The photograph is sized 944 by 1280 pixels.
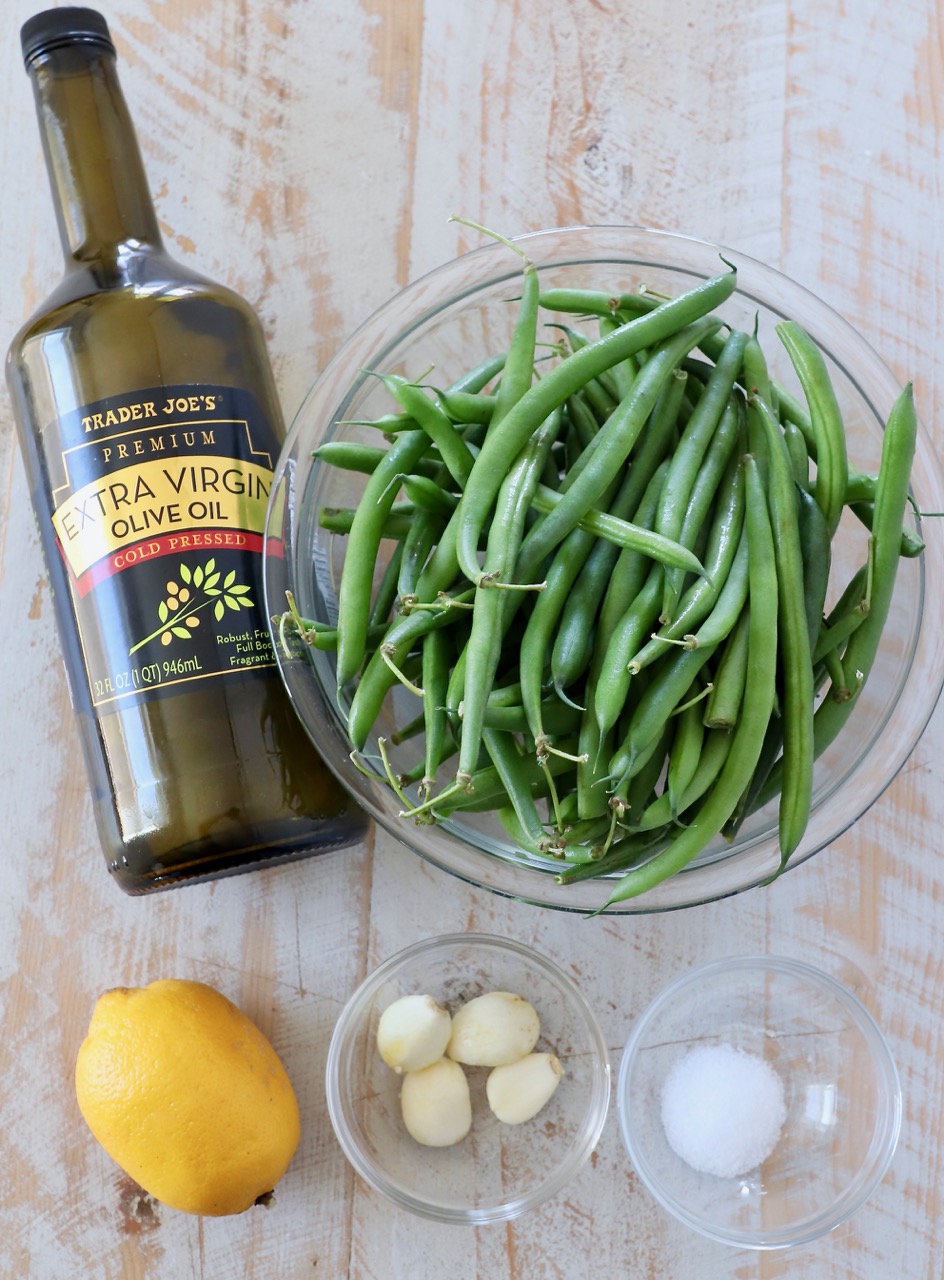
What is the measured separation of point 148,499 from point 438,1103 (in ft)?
2.36

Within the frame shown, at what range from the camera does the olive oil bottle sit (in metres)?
1.09

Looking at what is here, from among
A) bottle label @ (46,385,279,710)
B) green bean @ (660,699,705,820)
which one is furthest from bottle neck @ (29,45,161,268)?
green bean @ (660,699,705,820)

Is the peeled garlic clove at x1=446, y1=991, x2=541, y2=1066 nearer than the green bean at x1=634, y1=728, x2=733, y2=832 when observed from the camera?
No

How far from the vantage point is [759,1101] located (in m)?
1.27

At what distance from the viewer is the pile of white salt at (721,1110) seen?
1.26 meters

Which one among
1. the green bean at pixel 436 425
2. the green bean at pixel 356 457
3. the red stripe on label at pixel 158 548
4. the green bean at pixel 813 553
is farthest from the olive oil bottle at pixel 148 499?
the green bean at pixel 813 553

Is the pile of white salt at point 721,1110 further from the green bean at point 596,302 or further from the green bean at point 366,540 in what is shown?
the green bean at point 596,302

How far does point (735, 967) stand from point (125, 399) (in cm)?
90

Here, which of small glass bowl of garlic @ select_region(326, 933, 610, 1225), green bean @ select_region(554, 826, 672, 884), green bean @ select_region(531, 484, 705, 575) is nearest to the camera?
green bean @ select_region(531, 484, 705, 575)

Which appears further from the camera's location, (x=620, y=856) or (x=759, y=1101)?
(x=759, y=1101)

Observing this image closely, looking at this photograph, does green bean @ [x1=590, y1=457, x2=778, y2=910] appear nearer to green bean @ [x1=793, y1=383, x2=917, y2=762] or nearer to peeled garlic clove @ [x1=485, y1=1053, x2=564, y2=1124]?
green bean @ [x1=793, y1=383, x2=917, y2=762]

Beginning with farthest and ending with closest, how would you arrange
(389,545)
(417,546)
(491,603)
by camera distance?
(389,545) < (417,546) < (491,603)

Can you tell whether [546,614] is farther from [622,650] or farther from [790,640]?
[790,640]

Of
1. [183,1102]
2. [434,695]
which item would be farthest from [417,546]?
[183,1102]
